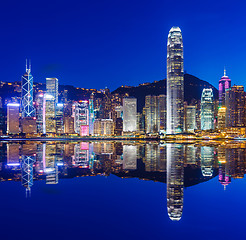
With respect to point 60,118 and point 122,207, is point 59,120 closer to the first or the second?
point 60,118

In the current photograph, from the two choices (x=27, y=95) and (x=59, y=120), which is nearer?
(x=59, y=120)

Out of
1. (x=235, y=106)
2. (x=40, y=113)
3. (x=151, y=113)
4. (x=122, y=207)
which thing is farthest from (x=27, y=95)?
(x=122, y=207)

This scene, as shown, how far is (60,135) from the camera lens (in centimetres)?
15800

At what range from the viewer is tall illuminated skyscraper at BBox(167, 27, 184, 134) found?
166 metres

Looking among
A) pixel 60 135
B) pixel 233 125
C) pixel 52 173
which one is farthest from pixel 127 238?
pixel 233 125

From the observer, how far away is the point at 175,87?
167125 millimetres

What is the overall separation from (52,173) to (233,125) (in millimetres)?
168668

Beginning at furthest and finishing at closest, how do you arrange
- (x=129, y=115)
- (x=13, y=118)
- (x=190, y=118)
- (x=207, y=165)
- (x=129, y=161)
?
(x=190, y=118)
(x=129, y=115)
(x=13, y=118)
(x=129, y=161)
(x=207, y=165)

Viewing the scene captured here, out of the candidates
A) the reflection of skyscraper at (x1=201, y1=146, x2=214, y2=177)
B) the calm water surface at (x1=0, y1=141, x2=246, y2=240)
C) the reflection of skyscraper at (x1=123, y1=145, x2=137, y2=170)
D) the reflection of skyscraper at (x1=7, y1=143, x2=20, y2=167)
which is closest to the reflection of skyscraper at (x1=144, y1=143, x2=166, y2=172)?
the reflection of skyscraper at (x1=123, y1=145, x2=137, y2=170)

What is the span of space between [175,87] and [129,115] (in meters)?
33.5

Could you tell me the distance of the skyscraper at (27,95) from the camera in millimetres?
172125

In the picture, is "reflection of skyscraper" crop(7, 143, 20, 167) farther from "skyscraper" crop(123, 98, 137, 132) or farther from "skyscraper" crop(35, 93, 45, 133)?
"skyscraper" crop(123, 98, 137, 132)

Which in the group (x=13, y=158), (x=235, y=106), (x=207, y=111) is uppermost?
(x=235, y=106)

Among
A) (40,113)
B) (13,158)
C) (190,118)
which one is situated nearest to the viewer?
(13,158)
